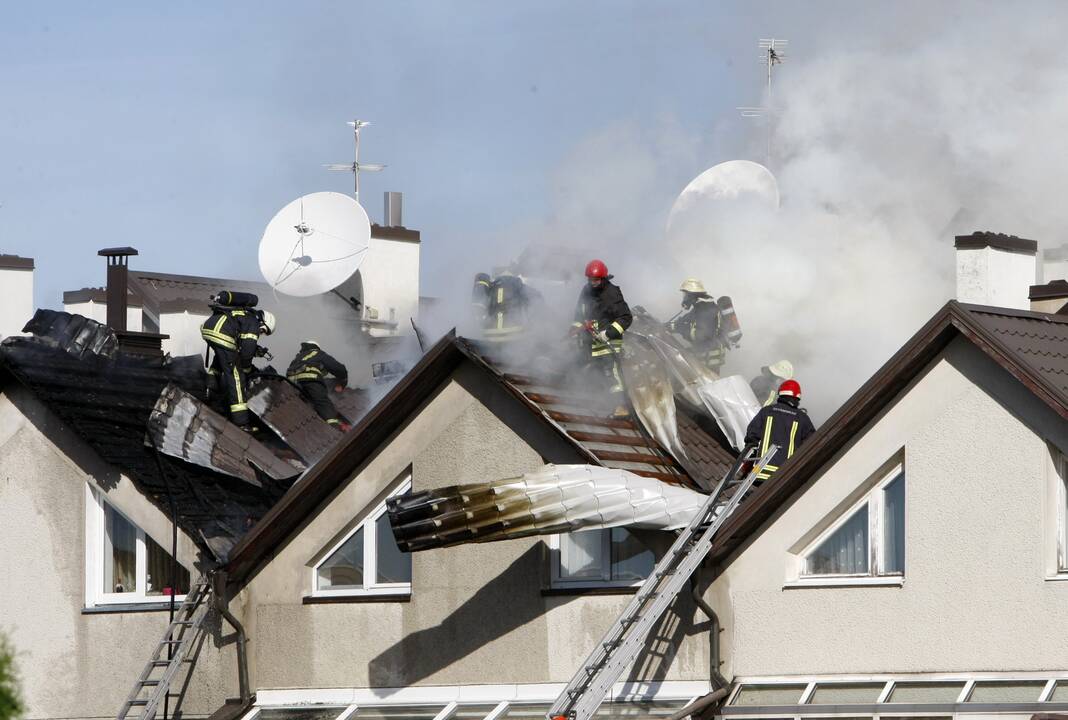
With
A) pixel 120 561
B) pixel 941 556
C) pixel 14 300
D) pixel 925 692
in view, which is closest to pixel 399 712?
pixel 120 561

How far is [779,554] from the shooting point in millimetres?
16203

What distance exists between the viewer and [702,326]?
22.0 meters

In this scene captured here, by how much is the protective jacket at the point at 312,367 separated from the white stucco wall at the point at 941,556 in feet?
30.3

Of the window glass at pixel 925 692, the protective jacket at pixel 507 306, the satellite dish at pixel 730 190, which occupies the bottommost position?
the window glass at pixel 925 692

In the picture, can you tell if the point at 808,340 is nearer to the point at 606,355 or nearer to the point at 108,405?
the point at 606,355

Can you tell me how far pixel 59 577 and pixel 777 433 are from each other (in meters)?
7.59

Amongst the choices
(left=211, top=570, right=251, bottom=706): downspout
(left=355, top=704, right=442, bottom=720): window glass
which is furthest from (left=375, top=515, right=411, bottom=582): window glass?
(left=211, top=570, right=251, bottom=706): downspout

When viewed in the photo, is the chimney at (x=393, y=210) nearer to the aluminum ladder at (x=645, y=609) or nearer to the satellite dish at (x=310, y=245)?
the satellite dish at (x=310, y=245)

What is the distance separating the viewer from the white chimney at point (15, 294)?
33750 millimetres

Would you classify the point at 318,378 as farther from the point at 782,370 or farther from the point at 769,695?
the point at 769,695

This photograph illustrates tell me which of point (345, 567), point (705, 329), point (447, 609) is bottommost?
point (447, 609)

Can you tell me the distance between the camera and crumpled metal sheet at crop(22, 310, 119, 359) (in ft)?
71.5

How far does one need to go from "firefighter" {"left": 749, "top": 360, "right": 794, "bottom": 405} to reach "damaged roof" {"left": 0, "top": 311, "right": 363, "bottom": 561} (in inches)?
193

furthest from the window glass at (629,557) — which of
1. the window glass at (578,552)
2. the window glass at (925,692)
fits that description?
the window glass at (925,692)
